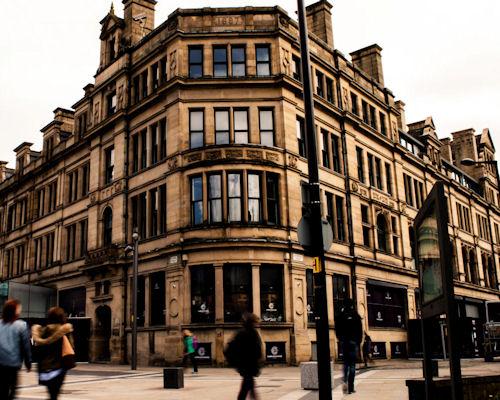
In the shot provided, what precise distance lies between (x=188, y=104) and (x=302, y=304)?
12.3 meters

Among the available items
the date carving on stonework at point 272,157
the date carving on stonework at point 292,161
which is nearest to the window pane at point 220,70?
the date carving on stonework at point 272,157

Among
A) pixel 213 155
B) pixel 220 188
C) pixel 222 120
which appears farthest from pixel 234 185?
pixel 222 120

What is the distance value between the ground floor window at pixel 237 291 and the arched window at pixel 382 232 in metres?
13.9

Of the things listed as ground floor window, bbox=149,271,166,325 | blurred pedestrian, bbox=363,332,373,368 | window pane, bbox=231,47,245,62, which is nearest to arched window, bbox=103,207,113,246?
ground floor window, bbox=149,271,166,325

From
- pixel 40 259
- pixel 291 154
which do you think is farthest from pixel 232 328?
pixel 40 259

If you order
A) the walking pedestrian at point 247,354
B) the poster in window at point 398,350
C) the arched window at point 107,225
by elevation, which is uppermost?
the arched window at point 107,225

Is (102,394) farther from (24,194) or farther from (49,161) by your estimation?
(24,194)

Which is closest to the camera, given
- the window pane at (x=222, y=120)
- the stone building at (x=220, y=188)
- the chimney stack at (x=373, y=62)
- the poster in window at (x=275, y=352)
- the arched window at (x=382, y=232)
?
the poster in window at (x=275, y=352)

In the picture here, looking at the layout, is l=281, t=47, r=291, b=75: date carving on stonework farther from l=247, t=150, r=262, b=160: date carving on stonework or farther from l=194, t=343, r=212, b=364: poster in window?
l=194, t=343, r=212, b=364: poster in window

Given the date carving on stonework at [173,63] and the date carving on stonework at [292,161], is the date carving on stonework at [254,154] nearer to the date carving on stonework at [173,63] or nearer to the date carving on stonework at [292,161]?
the date carving on stonework at [292,161]

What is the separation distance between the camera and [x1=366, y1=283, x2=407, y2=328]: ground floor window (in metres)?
34.2

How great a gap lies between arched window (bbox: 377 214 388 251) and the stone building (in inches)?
6.2

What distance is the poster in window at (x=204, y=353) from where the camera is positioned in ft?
84.1

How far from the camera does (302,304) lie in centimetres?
2712
